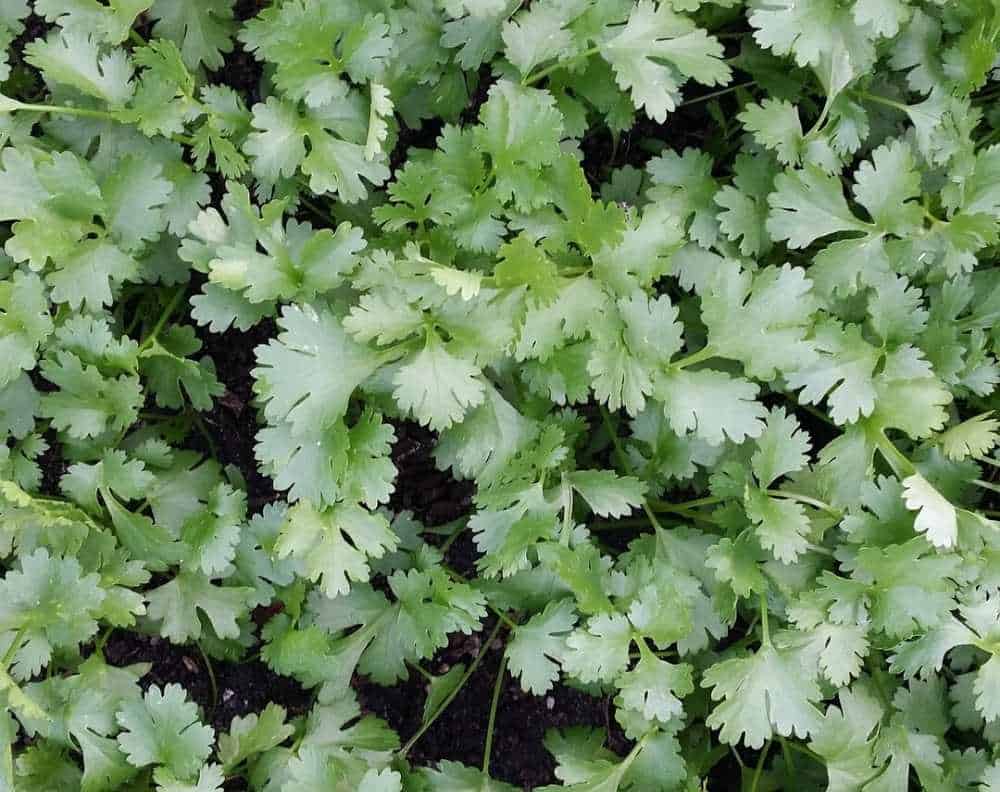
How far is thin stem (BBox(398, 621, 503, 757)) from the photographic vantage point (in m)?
2.21

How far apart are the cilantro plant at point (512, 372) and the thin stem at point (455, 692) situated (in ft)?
0.24

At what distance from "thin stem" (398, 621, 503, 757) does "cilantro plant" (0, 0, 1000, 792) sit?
2.9 inches

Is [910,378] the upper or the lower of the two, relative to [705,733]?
upper

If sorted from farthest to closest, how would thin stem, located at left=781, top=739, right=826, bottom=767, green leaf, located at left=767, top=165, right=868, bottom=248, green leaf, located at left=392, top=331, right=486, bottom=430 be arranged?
thin stem, located at left=781, top=739, right=826, bottom=767, green leaf, located at left=767, top=165, right=868, bottom=248, green leaf, located at left=392, top=331, right=486, bottom=430

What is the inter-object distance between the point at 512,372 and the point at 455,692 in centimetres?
82

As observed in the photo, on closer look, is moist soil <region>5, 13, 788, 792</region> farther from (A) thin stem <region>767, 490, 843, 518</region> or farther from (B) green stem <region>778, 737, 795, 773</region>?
(A) thin stem <region>767, 490, 843, 518</region>

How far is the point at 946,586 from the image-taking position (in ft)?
6.28

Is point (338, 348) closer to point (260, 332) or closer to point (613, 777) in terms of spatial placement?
point (260, 332)

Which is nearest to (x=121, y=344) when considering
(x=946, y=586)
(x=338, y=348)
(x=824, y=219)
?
(x=338, y=348)

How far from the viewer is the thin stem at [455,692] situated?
7.23 ft

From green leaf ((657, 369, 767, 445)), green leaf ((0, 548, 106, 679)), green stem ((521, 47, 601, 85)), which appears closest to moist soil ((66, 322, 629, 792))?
green leaf ((0, 548, 106, 679))

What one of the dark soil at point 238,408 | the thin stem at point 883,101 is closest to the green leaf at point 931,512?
the thin stem at point 883,101

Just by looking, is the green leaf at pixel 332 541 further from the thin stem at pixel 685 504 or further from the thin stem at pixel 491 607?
the thin stem at pixel 685 504

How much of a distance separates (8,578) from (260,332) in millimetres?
834
